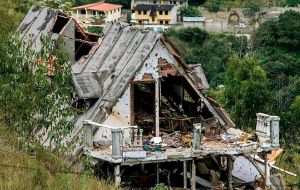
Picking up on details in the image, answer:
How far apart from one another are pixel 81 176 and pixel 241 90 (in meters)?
21.8

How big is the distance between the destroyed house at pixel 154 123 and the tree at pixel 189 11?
6589 centimetres

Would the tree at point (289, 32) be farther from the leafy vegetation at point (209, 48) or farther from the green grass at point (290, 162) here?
the green grass at point (290, 162)

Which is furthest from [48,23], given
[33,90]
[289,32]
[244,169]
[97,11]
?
[97,11]

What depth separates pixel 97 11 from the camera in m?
79.8

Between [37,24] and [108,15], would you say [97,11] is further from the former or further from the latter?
[37,24]

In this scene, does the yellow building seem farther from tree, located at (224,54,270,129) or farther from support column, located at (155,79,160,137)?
support column, located at (155,79,160,137)

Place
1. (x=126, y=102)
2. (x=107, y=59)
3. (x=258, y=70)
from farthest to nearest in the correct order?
(x=258, y=70)
(x=107, y=59)
(x=126, y=102)

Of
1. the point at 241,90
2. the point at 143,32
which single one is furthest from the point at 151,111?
the point at 241,90

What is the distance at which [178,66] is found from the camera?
650 inches

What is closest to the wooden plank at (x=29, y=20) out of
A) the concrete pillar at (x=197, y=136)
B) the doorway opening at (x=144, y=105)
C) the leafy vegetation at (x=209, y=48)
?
the doorway opening at (x=144, y=105)

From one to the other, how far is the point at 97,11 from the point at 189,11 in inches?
459

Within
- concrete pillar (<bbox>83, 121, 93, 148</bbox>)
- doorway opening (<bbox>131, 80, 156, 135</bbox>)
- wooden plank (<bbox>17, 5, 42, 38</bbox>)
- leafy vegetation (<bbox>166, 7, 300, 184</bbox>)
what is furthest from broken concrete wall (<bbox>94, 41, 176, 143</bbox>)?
leafy vegetation (<bbox>166, 7, 300, 184</bbox>)

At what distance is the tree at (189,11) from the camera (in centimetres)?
8325

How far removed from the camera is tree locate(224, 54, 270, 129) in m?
30.3
